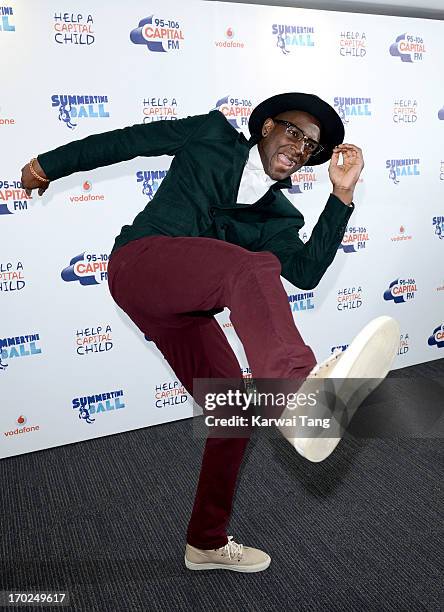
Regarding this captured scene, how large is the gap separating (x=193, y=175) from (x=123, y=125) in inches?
55.2

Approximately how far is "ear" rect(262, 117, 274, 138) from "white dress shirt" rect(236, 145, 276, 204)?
0.07 m

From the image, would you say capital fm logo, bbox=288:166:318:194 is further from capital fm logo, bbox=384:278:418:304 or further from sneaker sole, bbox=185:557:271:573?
sneaker sole, bbox=185:557:271:573

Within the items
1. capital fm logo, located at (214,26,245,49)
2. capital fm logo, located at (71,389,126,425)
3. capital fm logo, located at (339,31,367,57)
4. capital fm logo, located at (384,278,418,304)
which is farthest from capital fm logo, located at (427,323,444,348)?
capital fm logo, located at (214,26,245,49)

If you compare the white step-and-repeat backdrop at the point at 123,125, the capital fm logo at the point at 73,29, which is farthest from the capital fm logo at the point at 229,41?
the capital fm logo at the point at 73,29

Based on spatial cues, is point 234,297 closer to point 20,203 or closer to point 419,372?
point 20,203

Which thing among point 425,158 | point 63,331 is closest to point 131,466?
point 63,331

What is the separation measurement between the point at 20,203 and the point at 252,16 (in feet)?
5.32

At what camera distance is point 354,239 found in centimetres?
398

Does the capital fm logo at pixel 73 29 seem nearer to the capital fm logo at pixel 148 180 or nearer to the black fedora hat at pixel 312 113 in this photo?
the capital fm logo at pixel 148 180

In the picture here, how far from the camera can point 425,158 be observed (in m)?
4.11

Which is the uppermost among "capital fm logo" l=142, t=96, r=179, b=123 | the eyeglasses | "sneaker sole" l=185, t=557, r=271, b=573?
"capital fm logo" l=142, t=96, r=179, b=123

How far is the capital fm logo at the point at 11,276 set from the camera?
3.02 m

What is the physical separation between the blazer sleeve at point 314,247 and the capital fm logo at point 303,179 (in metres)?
1.61

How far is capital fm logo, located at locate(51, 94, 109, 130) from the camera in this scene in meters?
2.97
